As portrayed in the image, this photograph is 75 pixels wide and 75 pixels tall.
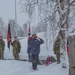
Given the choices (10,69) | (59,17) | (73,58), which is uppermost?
(59,17)

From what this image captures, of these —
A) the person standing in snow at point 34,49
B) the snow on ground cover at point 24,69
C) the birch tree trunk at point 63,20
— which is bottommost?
the snow on ground cover at point 24,69

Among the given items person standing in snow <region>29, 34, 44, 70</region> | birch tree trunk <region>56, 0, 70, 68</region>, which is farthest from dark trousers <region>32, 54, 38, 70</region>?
birch tree trunk <region>56, 0, 70, 68</region>

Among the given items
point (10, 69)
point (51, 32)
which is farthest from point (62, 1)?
point (10, 69)

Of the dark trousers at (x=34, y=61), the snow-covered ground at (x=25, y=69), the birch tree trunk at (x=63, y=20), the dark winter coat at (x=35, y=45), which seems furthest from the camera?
the dark winter coat at (x=35, y=45)

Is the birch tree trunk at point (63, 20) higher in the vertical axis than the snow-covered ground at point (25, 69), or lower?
higher

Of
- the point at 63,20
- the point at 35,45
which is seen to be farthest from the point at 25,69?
the point at 63,20

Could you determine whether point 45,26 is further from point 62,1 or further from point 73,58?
point 73,58

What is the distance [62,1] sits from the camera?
17453mm

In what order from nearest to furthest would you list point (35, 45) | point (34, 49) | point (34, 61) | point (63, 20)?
point (63, 20) < point (34, 61) < point (34, 49) < point (35, 45)

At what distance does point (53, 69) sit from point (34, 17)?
10.3ft

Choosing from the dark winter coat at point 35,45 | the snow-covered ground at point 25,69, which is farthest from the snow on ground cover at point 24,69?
the dark winter coat at point 35,45

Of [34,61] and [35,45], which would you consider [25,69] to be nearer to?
[34,61]

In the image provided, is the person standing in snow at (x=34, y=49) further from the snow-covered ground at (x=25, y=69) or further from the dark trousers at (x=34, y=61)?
the snow-covered ground at (x=25, y=69)

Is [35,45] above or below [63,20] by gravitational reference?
below
